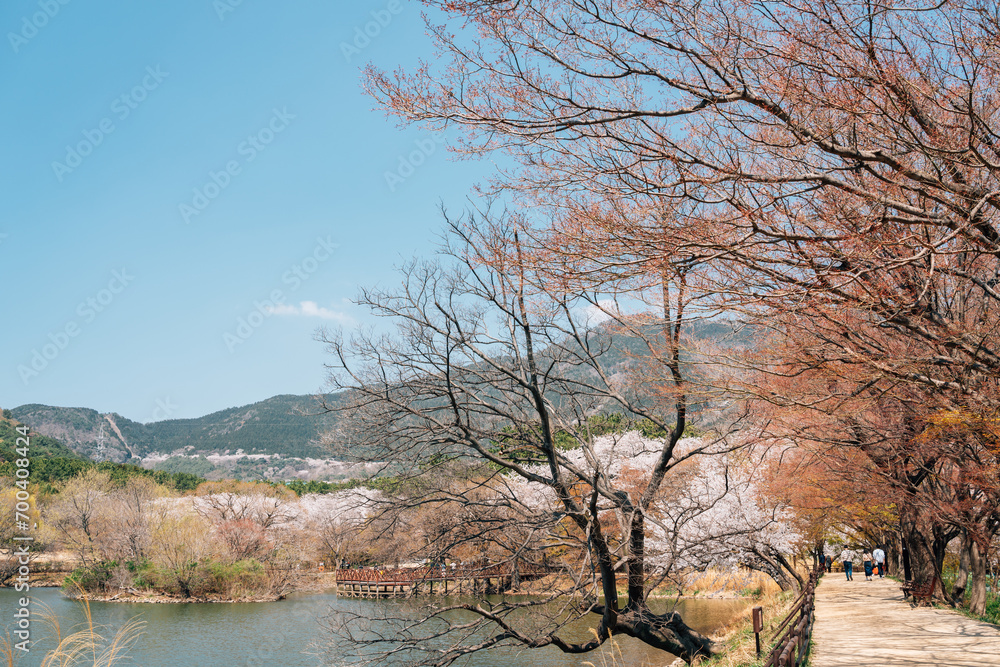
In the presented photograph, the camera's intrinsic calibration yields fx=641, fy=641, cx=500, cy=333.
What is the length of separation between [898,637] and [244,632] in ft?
69.1

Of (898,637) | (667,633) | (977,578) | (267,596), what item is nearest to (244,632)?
(267,596)

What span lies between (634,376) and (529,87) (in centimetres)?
537

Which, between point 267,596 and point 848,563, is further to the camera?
point 267,596

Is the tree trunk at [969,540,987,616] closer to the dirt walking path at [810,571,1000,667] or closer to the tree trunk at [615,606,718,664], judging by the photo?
the dirt walking path at [810,571,1000,667]

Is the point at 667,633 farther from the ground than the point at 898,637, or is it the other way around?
the point at 667,633

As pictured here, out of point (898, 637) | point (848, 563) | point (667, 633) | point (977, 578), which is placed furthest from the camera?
point (848, 563)

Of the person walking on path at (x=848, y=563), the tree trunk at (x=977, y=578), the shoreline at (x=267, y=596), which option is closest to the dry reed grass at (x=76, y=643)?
the tree trunk at (x=977, y=578)

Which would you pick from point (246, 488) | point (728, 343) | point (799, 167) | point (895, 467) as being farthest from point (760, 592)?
point (246, 488)

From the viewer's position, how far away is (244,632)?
23.1 m

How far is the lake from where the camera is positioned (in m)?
17.5

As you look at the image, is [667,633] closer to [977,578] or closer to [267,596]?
[977,578]

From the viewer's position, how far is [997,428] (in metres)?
5.55

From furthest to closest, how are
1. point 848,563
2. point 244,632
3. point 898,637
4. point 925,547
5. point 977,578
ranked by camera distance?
1. point 848,563
2. point 244,632
3. point 925,547
4. point 977,578
5. point 898,637

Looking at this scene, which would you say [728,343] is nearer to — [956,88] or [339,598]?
[956,88]
